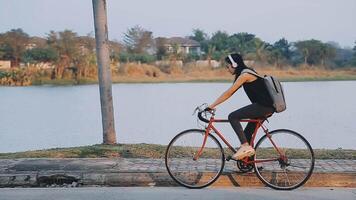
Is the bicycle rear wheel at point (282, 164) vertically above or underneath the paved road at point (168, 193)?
above

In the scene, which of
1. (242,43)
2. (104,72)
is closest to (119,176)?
(104,72)

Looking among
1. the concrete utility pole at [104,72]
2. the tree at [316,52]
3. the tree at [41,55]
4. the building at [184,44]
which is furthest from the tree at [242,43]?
the concrete utility pole at [104,72]

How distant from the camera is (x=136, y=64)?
4988cm

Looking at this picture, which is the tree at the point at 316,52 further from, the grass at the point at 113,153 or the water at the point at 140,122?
the grass at the point at 113,153

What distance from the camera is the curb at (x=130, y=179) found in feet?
26.8

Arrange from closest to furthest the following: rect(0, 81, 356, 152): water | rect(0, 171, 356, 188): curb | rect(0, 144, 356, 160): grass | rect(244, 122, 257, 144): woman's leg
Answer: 1. rect(244, 122, 257, 144): woman's leg
2. rect(0, 171, 356, 188): curb
3. rect(0, 144, 356, 160): grass
4. rect(0, 81, 356, 152): water

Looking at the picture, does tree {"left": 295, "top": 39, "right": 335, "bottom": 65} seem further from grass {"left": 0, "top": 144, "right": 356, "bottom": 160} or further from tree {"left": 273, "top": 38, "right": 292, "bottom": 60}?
grass {"left": 0, "top": 144, "right": 356, "bottom": 160}

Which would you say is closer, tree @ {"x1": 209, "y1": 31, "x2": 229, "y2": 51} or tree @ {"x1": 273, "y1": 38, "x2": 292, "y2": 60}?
tree @ {"x1": 273, "y1": 38, "x2": 292, "y2": 60}

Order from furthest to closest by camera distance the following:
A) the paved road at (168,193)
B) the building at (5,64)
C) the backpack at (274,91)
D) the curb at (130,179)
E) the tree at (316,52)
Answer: the tree at (316,52) → the building at (5,64) → the curb at (130,179) → the backpack at (274,91) → the paved road at (168,193)

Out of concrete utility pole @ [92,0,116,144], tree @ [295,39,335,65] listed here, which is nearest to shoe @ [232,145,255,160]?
concrete utility pole @ [92,0,116,144]

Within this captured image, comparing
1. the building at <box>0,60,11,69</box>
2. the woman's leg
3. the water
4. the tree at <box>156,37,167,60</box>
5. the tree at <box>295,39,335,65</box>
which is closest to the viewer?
the woman's leg

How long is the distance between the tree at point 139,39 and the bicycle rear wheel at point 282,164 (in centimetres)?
5492

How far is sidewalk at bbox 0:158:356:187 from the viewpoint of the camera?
26.8ft

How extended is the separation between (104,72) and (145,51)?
51699mm
